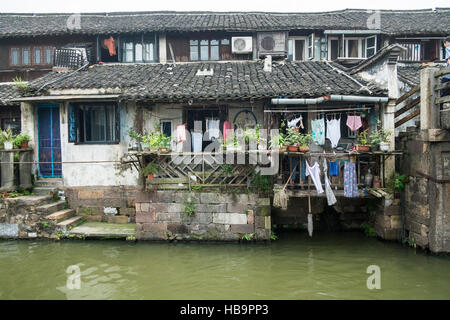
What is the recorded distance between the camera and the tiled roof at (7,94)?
11961mm

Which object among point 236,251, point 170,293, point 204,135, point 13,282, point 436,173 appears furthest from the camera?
point 204,135

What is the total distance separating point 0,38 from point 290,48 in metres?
14.1

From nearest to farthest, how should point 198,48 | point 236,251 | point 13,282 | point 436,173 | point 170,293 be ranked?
point 170,293 → point 13,282 → point 436,173 → point 236,251 → point 198,48

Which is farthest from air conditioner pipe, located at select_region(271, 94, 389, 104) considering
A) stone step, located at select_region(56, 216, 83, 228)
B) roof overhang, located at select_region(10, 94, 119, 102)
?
stone step, located at select_region(56, 216, 83, 228)

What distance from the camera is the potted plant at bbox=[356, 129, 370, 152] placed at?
930 centimetres

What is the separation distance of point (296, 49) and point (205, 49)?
4535 mm

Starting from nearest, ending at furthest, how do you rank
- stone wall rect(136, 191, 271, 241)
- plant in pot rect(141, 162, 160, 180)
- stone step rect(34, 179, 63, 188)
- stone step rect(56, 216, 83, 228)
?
stone wall rect(136, 191, 271, 241) → plant in pot rect(141, 162, 160, 180) → stone step rect(56, 216, 83, 228) → stone step rect(34, 179, 63, 188)

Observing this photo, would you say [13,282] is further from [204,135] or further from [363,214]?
[363,214]

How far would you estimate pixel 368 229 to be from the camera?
10.7m

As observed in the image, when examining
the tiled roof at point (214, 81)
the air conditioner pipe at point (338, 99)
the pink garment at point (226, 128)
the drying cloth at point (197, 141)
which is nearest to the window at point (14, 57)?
the tiled roof at point (214, 81)

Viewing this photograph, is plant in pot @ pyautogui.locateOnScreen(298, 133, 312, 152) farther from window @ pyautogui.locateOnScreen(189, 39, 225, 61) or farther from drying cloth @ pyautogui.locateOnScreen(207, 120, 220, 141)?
window @ pyautogui.locateOnScreen(189, 39, 225, 61)

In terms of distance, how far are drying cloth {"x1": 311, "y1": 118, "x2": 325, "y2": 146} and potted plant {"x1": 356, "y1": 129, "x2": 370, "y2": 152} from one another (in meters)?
1.16

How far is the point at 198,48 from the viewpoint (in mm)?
14500

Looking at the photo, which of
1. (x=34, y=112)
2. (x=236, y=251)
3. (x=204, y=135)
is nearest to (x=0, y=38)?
(x=34, y=112)
